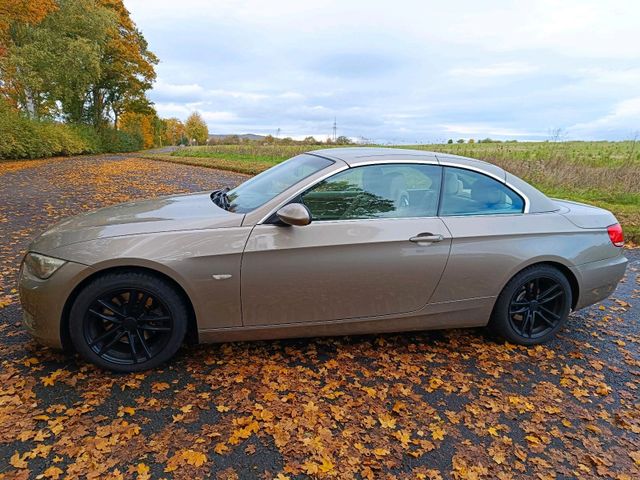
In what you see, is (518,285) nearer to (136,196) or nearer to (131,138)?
(136,196)

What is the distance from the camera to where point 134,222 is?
296cm

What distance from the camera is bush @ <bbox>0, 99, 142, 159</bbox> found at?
21156 mm

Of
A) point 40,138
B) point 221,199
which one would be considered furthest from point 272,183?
point 40,138

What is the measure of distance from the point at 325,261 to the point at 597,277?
2.34 metres

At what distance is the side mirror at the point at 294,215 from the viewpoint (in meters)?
2.76

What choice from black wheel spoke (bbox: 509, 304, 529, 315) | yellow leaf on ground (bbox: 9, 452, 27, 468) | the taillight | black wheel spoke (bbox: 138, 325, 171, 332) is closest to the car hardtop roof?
the taillight

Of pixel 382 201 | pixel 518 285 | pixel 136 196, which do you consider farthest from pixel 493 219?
pixel 136 196

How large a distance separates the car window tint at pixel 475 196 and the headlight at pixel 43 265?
8.68ft

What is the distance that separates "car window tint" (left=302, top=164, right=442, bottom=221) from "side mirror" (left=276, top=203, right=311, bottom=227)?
0.17 metres

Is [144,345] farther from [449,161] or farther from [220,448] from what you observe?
[449,161]

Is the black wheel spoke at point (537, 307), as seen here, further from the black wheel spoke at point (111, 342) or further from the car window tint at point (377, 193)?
the black wheel spoke at point (111, 342)

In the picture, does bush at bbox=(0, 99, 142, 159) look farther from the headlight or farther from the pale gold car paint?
the pale gold car paint

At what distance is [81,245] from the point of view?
2748mm

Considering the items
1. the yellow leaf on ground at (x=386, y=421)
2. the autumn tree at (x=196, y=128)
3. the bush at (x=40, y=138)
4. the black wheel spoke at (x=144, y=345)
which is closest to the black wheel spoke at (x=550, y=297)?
the yellow leaf on ground at (x=386, y=421)
